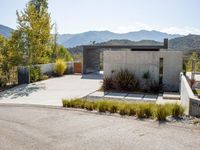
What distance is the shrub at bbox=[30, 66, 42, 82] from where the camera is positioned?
17781 mm

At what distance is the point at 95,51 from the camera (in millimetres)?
26031

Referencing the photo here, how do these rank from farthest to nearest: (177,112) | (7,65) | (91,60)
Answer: (91,60)
(7,65)
(177,112)

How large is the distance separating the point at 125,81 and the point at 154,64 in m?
1.88

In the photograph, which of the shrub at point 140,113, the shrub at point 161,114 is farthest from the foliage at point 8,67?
the shrub at point 161,114

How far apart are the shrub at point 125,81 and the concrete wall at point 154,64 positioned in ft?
1.41

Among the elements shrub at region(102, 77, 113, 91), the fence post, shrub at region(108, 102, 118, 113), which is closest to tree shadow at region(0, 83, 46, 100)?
the fence post

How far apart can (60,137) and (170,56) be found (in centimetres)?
973

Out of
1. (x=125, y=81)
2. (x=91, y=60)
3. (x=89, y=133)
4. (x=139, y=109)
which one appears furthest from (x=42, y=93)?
(x=91, y=60)

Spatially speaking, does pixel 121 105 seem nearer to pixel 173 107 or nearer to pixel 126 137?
pixel 173 107

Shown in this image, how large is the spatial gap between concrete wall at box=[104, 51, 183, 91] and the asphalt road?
697 cm

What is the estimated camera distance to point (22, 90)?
48.5 ft

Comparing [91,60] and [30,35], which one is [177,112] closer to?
[30,35]

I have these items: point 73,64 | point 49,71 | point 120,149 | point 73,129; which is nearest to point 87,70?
point 73,64

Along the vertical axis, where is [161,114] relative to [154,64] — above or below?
below
